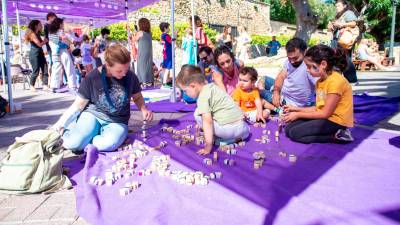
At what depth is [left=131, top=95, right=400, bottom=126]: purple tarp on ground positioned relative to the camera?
5.22 metres

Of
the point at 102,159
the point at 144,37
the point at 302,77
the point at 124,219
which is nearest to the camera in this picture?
the point at 124,219

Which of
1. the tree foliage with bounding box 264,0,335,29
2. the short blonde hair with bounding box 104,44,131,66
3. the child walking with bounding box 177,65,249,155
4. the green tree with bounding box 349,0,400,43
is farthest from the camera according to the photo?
the tree foliage with bounding box 264,0,335,29

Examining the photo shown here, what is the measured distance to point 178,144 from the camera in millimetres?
4055

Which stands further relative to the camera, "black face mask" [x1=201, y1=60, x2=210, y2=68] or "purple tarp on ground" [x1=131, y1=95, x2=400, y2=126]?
"black face mask" [x1=201, y1=60, x2=210, y2=68]

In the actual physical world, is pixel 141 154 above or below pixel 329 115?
below

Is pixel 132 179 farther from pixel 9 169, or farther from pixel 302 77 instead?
pixel 302 77

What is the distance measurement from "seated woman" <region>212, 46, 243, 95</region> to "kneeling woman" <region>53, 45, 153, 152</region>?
1509mm

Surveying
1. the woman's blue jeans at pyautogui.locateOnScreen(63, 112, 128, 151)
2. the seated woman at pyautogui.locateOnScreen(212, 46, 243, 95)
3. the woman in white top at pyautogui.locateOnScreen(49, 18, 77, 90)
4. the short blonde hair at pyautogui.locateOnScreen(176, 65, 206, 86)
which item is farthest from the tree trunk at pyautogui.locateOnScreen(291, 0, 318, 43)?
the woman's blue jeans at pyautogui.locateOnScreen(63, 112, 128, 151)

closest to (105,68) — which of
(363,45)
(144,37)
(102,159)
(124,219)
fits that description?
(102,159)

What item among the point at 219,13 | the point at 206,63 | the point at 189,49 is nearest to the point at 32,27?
the point at 189,49

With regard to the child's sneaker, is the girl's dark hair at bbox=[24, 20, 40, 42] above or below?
above

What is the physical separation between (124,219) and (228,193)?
32.6 inches

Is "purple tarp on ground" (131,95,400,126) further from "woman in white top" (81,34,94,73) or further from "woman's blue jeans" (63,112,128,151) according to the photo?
"woman in white top" (81,34,94,73)

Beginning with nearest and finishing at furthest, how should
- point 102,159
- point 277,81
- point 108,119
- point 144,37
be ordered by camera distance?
point 102,159
point 108,119
point 277,81
point 144,37
